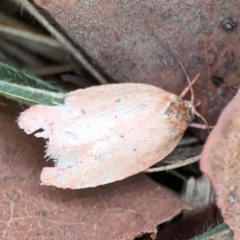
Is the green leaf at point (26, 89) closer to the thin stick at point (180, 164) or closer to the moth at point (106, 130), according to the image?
the moth at point (106, 130)

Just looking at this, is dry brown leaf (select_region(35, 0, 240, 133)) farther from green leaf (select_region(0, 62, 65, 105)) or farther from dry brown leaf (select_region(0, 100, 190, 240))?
dry brown leaf (select_region(0, 100, 190, 240))

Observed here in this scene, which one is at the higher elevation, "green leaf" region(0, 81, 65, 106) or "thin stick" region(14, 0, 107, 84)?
"thin stick" region(14, 0, 107, 84)

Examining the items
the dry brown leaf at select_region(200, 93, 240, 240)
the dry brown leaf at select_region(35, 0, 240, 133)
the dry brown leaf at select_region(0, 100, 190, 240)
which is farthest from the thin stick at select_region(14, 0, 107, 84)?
the dry brown leaf at select_region(200, 93, 240, 240)

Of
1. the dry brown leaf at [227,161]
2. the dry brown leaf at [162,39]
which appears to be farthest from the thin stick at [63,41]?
the dry brown leaf at [227,161]

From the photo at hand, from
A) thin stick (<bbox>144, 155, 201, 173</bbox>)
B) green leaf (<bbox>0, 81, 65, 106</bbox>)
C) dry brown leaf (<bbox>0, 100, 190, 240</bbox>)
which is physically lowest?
dry brown leaf (<bbox>0, 100, 190, 240</bbox>)

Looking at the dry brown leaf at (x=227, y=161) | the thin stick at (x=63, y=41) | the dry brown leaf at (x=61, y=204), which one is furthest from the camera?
the thin stick at (x=63, y=41)
